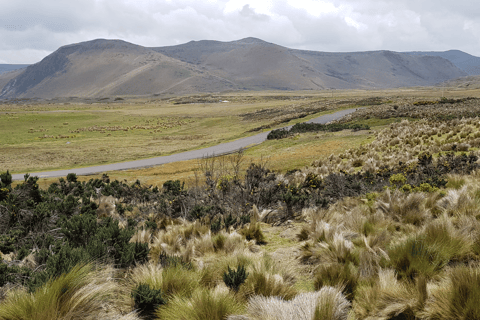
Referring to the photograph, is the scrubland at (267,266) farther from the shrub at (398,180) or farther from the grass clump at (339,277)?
the shrub at (398,180)

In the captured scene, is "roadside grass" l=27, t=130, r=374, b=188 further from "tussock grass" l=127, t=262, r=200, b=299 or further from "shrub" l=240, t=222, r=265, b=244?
"tussock grass" l=127, t=262, r=200, b=299

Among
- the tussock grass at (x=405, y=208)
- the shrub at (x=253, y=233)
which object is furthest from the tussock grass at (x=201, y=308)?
the tussock grass at (x=405, y=208)

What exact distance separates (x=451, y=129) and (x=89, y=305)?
58.6 ft

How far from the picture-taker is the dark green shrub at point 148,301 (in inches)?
112

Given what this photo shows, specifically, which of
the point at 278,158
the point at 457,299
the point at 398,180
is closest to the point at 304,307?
the point at 457,299

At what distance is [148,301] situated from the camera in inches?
111

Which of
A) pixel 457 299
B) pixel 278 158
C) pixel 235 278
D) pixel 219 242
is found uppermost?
pixel 457 299

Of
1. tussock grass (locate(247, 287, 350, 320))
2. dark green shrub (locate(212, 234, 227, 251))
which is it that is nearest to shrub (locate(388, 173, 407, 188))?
dark green shrub (locate(212, 234, 227, 251))

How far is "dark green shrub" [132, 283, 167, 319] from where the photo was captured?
2848 mm

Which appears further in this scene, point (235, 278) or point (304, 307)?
point (235, 278)

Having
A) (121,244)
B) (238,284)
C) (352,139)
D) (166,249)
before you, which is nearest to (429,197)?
(238,284)

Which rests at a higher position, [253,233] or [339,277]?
[339,277]

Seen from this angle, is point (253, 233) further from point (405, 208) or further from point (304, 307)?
point (304, 307)

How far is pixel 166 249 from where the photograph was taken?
4.58m
